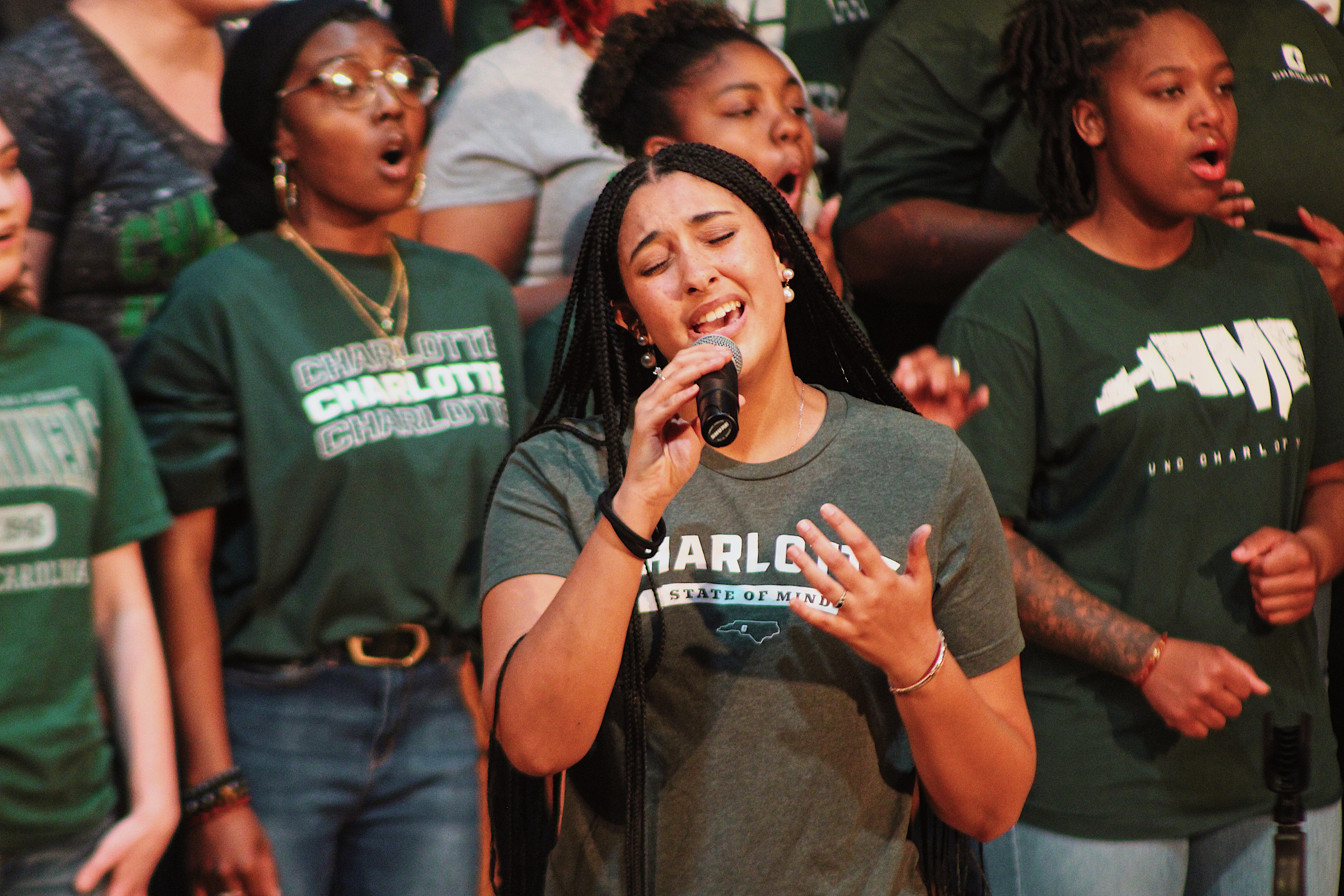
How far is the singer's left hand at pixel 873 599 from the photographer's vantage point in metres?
1.52

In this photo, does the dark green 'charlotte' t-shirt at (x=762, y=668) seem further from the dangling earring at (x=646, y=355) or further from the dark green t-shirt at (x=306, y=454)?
the dark green t-shirt at (x=306, y=454)

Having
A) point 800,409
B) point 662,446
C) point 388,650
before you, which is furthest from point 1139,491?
point 388,650

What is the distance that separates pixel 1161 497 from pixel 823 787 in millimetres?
1124

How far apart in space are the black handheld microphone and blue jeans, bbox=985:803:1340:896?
4.28 feet

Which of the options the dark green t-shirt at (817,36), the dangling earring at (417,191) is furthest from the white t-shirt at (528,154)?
the dark green t-shirt at (817,36)

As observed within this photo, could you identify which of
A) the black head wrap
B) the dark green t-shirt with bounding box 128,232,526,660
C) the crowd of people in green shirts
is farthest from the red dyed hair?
the dark green t-shirt with bounding box 128,232,526,660

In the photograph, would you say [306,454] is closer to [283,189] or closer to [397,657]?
[397,657]

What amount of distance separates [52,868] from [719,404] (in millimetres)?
1250

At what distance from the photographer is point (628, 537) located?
156 cm

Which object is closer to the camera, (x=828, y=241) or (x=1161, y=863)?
(x=1161, y=863)

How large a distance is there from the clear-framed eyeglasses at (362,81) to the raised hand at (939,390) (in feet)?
3.70

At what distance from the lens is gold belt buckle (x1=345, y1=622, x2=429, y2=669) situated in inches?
92.7

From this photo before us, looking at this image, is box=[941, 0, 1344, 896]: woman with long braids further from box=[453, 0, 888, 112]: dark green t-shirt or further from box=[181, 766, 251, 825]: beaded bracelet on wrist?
box=[181, 766, 251, 825]: beaded bracelet on wrist

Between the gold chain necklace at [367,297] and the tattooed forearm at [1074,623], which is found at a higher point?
the gold chain necklace at [367,297]
